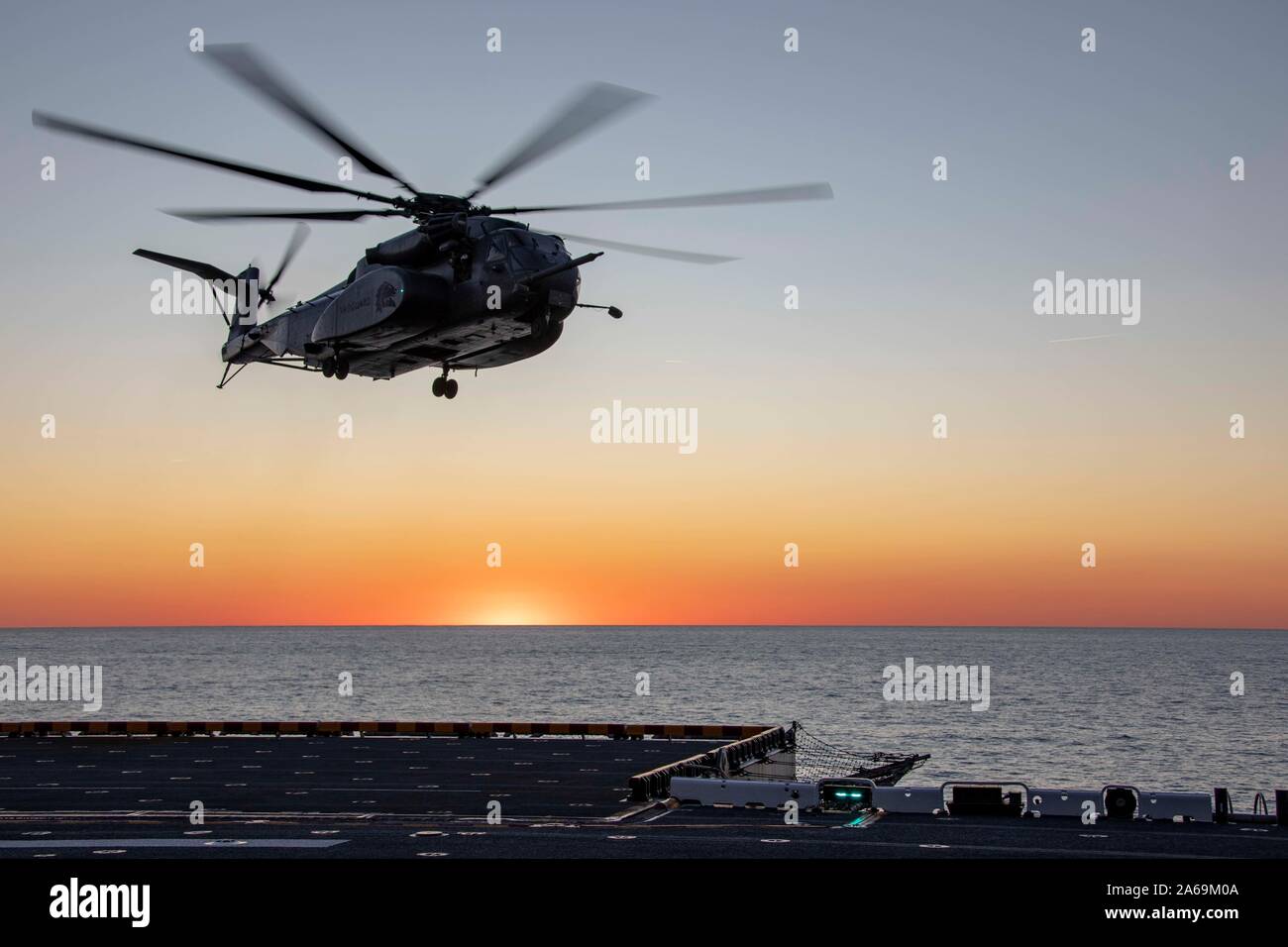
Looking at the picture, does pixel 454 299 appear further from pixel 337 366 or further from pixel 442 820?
pixel 442 820

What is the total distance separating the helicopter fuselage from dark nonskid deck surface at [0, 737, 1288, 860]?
423 inches

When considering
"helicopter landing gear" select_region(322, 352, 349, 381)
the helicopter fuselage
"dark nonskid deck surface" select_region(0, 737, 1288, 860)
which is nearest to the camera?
"dark nonskid deck surface" select_region(0, 737, 1288, 860)

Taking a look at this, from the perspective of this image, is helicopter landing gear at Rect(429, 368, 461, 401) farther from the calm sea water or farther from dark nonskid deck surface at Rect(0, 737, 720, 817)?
the calm sea water

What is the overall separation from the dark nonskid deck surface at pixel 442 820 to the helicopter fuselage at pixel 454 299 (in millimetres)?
10753

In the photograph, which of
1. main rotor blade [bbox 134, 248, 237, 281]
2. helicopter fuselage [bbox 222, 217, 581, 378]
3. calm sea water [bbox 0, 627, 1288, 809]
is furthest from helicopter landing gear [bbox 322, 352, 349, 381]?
calm sea water [bbox 0, 627, 1288, 809]

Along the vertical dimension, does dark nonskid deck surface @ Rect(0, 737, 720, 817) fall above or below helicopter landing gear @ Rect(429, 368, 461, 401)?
below

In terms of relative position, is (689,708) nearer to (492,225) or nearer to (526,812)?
(526,812)

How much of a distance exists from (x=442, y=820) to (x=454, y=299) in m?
12.5

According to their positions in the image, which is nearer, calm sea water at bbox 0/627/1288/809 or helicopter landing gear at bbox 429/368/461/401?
helicopter landing gear at bbox 429/368/461/401

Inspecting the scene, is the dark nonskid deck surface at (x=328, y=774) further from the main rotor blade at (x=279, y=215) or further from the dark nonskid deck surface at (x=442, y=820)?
the main rotor blade at (x=279, y=215)

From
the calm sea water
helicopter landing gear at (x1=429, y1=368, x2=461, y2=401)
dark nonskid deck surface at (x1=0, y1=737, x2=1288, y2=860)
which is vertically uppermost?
helicopter landing gear at (x1=429, y1=368, x2=461, y2=401)

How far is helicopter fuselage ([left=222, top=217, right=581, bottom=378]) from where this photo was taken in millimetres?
24234
